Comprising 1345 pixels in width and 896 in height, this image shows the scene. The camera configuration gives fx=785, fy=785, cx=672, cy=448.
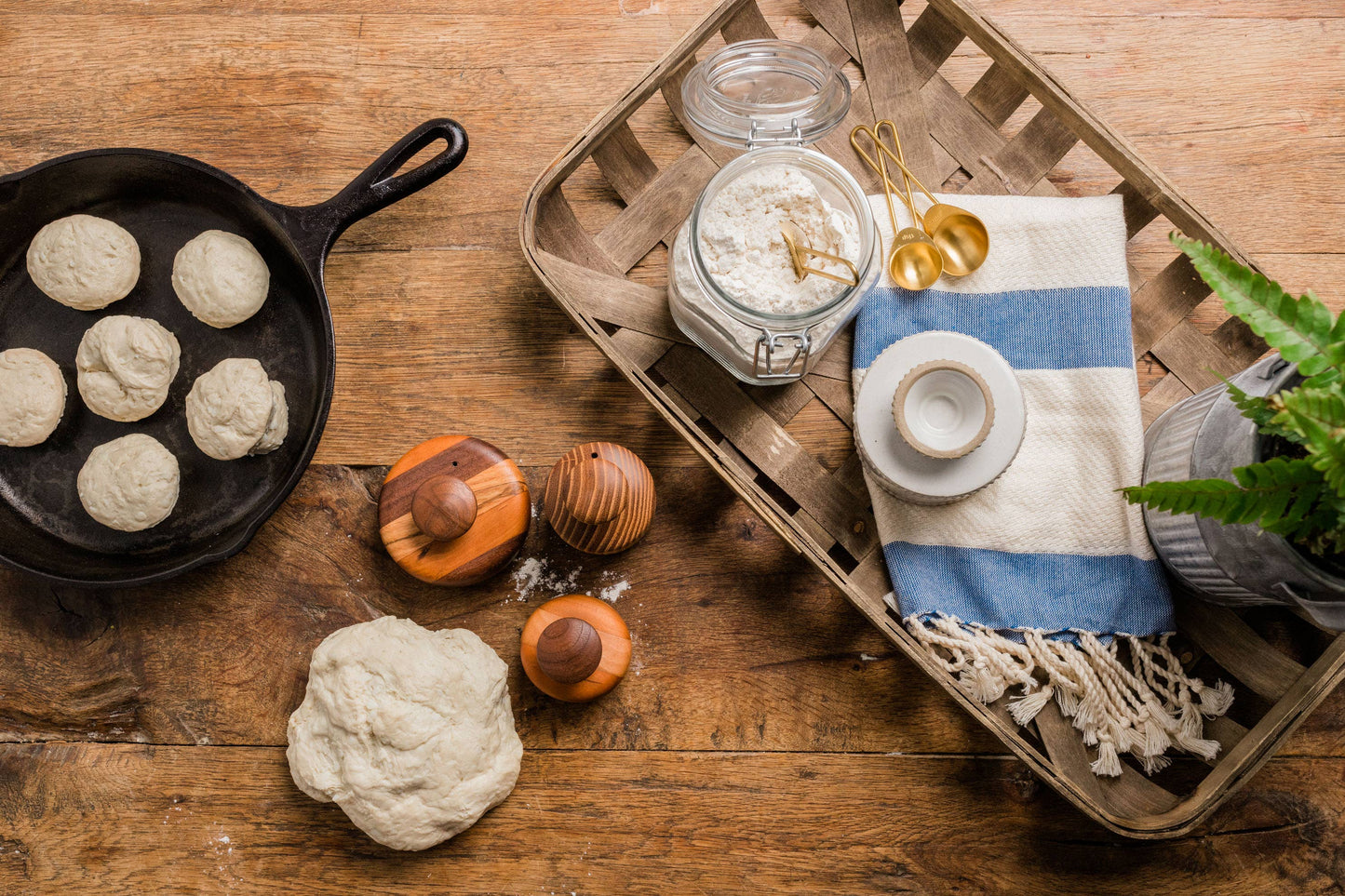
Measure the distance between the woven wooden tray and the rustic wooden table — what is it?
0.32 feet

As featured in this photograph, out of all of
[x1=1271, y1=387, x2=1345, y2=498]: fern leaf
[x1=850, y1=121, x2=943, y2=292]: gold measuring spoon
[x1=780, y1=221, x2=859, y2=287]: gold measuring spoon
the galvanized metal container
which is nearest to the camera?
[x1=1271, y1=387, x2=1345, y2=498]: fern leaf

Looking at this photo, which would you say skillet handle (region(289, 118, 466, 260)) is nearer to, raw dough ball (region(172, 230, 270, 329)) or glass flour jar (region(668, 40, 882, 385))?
raw dough ball (region(172, 230, 270, 329))

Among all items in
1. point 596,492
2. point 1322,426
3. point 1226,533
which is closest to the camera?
point 1322,426

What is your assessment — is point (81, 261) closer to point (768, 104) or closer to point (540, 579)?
point (540, 579)

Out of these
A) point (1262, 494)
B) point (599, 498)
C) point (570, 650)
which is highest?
point (1262, 494)

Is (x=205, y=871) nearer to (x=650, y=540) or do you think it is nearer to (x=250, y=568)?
(x=250, y=568)

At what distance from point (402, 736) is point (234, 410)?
1.52 feet

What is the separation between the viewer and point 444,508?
93cm

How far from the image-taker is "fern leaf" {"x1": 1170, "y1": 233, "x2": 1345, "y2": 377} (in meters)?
0.66

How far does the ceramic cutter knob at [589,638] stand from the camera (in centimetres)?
93

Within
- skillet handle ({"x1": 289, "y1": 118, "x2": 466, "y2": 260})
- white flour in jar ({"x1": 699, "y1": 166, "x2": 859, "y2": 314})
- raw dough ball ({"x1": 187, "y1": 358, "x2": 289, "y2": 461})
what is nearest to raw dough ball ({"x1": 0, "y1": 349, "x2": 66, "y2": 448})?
raw dough ball ({"x1": 187, "y1": 358, "x2": 289, "y2": 461})

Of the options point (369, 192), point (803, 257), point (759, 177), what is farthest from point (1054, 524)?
point (369, 192)

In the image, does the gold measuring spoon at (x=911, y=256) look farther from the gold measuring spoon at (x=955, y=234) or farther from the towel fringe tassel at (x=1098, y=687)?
the towel fringe tassel at (x=1098, y=687)

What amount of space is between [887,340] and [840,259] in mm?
181
